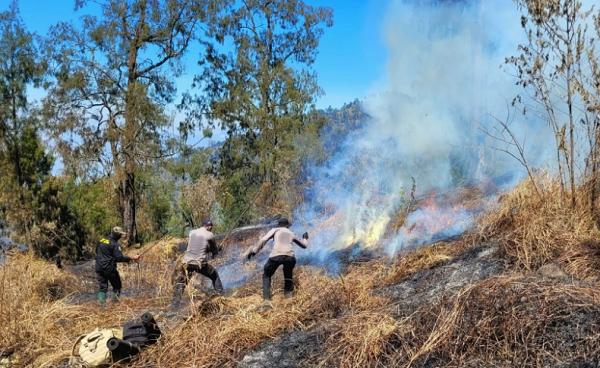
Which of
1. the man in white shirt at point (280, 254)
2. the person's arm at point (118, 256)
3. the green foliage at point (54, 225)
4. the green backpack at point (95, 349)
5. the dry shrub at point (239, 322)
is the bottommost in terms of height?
the dry shrub at point (239, 322)

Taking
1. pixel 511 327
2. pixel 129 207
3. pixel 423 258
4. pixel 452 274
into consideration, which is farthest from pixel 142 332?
pixel 129 207

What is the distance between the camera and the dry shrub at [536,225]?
26.3ft

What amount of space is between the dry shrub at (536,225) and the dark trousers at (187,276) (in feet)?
14.4

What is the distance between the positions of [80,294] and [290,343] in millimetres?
7147

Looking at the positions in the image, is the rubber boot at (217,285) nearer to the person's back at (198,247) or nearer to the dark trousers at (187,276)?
the dark trousers at (187,276)

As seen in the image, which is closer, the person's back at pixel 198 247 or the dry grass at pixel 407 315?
the dry grass at pixel 407 315

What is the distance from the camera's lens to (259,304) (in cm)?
866

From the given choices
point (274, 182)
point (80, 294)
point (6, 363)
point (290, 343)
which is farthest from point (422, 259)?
point (274, 182)

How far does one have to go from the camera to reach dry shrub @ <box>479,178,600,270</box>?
8031 millimetres

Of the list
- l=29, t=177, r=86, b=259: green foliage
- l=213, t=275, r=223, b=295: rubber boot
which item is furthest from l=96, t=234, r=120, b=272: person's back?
l=29, t=177, r=86, b=259: green foliage

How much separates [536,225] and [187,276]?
5.31 m

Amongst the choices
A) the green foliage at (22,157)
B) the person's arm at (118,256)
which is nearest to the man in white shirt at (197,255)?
the person's arm at (118,256)

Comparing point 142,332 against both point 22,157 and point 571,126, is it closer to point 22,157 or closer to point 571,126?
point 571,126

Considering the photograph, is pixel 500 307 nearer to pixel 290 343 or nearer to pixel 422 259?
pixel 290 343
